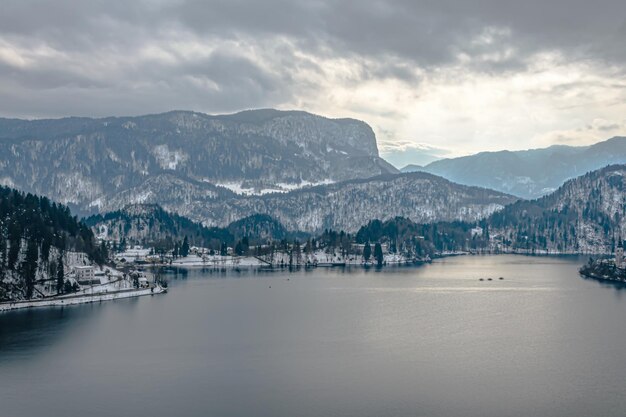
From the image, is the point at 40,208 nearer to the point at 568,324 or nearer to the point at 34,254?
the point at 34,254

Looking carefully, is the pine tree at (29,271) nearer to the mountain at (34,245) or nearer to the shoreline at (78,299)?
the mountain at (34,245)

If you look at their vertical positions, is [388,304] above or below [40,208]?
below

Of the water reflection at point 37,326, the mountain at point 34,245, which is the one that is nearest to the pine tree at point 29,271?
the mountain at point 34,245

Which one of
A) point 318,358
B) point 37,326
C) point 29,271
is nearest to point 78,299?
point 29,271

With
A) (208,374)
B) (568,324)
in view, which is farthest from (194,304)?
(568,324)

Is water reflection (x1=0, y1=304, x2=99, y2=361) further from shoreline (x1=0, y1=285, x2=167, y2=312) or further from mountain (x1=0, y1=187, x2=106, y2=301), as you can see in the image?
mountain (x1=0, y1=187, x2=106, y2=301)

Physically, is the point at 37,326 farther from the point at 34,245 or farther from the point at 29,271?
the point at 34,245
